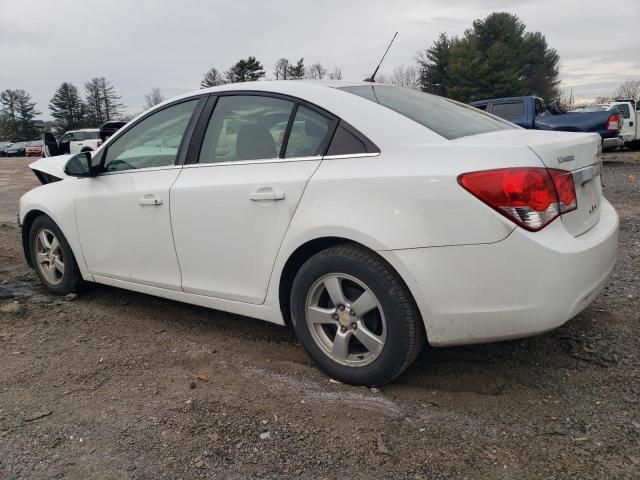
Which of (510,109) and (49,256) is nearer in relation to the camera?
(49,256)

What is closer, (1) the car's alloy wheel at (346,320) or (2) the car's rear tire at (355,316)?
(2) the car's rear tire at (355,316)

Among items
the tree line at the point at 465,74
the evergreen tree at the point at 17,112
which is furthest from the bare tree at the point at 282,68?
the evergreen tree at the point at 17,112

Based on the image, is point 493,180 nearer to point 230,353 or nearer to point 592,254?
point 592,254

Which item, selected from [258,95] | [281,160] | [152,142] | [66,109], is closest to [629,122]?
[258,95]

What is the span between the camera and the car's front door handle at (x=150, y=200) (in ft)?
11.6

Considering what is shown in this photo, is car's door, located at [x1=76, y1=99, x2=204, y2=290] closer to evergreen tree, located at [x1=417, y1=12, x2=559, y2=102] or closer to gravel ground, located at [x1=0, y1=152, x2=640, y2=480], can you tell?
gravel ground, located at [x1=0, y1=152, x2=640, y2=480]

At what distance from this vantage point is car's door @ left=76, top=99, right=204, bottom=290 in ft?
A: 11.7

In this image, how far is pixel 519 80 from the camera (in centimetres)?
5703

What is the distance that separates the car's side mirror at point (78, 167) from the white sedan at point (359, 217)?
0.61ft

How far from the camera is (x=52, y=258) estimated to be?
4570mm

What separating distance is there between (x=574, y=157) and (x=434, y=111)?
0.83 m

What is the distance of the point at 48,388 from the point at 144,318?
110cm

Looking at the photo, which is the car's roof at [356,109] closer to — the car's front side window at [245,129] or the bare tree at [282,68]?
the car's front side window at [245,129]

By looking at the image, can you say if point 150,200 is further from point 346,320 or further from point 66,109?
point 66,109
